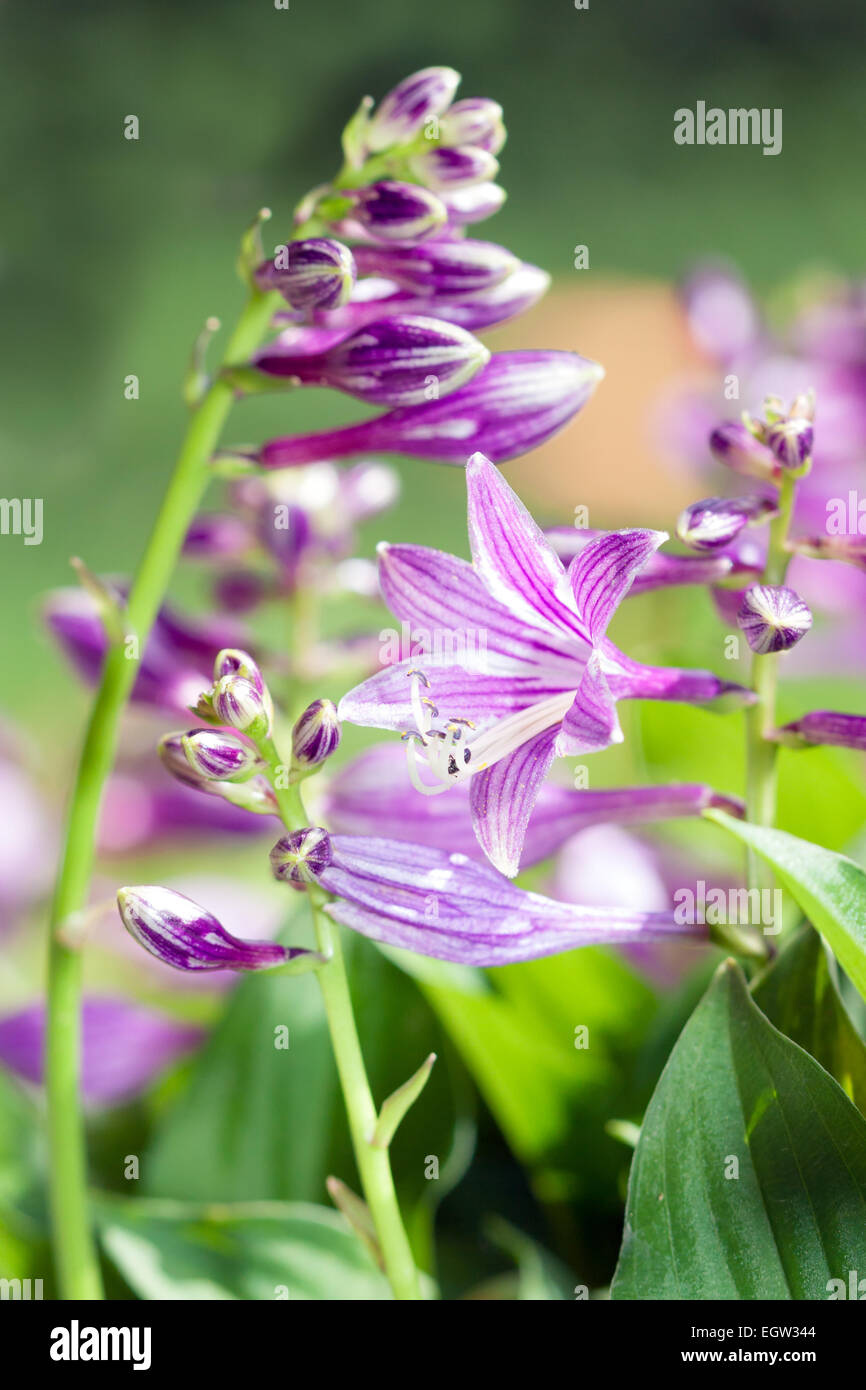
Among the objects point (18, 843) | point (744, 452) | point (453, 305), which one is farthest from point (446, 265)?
point (18, 843)

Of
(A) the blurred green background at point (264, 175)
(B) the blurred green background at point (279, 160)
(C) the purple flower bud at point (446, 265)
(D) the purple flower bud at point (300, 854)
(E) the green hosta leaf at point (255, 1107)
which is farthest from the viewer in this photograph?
(B) the blurred green background at point (279, 160)

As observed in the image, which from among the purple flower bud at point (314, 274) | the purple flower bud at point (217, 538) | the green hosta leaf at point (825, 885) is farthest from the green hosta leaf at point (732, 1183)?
the purple flower bud at point (217, 538)

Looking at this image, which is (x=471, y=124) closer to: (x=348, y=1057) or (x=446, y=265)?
(x=446, y=265)

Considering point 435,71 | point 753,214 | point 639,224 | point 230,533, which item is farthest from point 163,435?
point 435,71

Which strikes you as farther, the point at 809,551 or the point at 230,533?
the point at 230,533

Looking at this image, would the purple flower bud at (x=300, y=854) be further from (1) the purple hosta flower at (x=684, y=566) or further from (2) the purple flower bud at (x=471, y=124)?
(2) the purple flower bud at (x=471, y=124)
